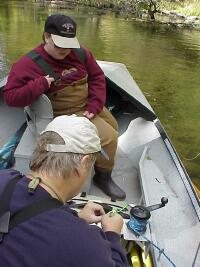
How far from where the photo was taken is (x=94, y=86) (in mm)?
3498

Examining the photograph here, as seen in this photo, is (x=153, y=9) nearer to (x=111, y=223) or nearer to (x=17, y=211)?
(x=111, y=223)

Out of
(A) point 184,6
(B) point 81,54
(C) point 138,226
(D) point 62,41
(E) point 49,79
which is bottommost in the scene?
(A) point 184,6

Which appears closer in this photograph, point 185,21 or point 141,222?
point 141,222

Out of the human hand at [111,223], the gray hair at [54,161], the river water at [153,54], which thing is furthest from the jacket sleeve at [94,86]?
the river water at [153,54]

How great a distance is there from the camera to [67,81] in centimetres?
327

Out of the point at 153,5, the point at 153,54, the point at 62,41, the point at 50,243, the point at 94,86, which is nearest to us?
the point at 50,243

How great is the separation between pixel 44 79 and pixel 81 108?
56cm

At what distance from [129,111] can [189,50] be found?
13.0m

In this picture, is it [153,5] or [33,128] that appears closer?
[33,128]

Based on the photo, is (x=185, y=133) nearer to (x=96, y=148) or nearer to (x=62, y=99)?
(x=62, y=99)

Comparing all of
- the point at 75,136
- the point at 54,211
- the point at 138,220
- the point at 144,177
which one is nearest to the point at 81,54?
the point at 144,177

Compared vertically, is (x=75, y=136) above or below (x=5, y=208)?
above

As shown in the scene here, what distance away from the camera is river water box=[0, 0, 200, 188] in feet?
25.9

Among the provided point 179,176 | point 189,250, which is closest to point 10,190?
point 189,250
